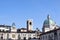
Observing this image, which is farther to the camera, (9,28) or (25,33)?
(9,28)

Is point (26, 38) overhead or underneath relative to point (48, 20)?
underneath

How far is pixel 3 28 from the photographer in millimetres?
126750

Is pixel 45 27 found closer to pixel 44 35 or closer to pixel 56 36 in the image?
pixel 44 35

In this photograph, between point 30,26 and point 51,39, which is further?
point 30,26

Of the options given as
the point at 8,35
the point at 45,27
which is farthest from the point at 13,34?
the point at 45,27

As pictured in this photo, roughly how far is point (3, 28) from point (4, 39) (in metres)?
14.0

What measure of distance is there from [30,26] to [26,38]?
9129mm

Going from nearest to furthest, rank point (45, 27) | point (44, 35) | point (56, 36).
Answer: point (56, 36) → point (44, 35) → point (45, 27)

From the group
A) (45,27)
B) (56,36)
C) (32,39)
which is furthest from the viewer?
(45,27)

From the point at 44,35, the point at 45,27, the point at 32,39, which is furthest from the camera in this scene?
the point at 45,27

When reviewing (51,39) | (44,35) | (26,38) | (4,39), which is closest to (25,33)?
(26,38)

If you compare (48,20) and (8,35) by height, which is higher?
(48,20)

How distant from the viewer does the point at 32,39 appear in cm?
11194

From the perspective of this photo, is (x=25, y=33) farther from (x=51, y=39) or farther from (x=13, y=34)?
(x=51, y=39)
